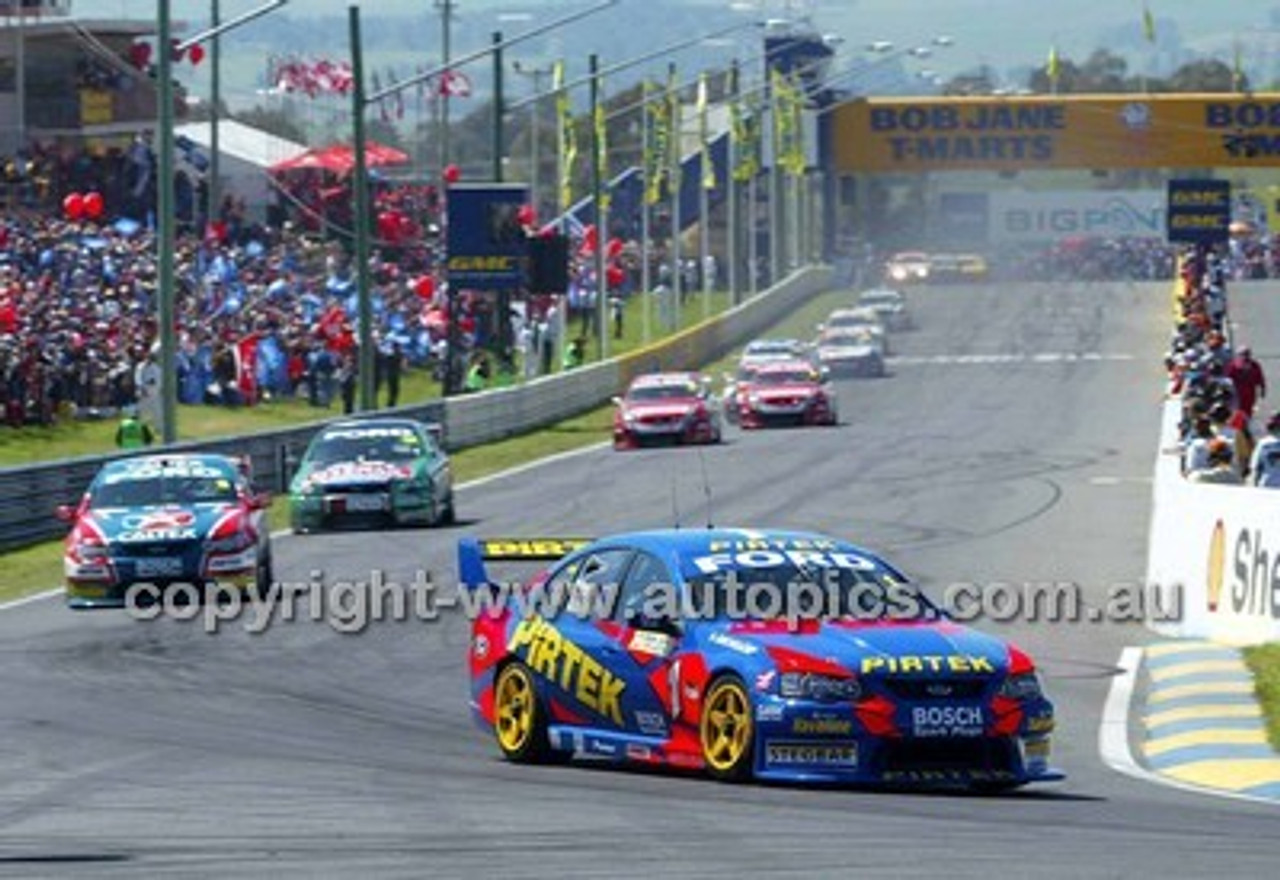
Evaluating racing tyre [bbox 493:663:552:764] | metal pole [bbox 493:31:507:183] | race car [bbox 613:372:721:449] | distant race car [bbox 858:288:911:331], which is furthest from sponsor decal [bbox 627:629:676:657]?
distant race car [bbox 858:288:911:331]

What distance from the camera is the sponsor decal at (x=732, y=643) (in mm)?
14926

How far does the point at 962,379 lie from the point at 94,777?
195 feet

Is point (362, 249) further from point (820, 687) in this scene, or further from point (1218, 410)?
point (820, 687)

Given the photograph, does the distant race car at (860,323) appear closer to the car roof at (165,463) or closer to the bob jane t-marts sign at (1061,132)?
the bob jane t-marts sign at (1061,132)

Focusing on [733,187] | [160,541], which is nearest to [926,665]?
[160,541]

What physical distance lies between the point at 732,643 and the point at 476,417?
3965cm

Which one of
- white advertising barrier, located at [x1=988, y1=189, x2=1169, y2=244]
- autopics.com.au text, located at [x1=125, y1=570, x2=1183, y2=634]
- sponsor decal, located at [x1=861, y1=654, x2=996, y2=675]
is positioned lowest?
autopics.com.au text, located at [x1=125, y1=570, x2=1183, y2=634]

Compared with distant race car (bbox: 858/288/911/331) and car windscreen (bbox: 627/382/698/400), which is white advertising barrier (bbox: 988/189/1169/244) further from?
car windscreen (bbox: 627/382/698/400)

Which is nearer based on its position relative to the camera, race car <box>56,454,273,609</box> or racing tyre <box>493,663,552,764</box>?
racing tyre <box>493,663,552,764</box>

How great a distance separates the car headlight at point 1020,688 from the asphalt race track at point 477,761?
483mm

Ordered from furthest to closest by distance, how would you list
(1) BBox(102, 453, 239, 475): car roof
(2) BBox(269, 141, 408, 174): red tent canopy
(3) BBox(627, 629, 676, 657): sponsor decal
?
(2) BBox(269, 141, 408, 174): red tent canopy
(1) BBox(102, 453, 239, 475): car roof
(3) BBox(627, 629, 676, 657): sponsor decal

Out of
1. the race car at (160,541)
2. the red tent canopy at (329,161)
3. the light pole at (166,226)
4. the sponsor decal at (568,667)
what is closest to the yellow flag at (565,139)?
the red tent canopy at (329,161)

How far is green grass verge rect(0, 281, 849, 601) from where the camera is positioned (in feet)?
104

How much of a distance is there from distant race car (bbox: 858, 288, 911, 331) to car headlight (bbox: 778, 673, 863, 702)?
78.0 metres
